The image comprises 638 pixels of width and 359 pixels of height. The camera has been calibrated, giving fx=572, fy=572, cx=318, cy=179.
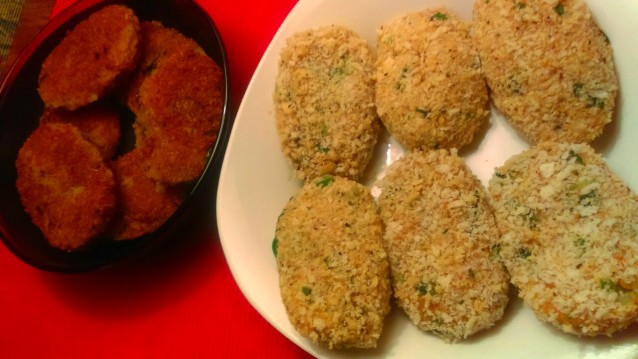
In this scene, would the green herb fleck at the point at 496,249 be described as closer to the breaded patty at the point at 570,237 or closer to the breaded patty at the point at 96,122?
the breaded patty at the point at 570,237

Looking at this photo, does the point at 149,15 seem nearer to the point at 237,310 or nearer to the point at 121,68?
the point at 121,68

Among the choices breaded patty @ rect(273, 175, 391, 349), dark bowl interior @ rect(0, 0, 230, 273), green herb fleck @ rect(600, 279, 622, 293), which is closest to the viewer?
green herb fleck @ rect(600, 279, 622, 293)

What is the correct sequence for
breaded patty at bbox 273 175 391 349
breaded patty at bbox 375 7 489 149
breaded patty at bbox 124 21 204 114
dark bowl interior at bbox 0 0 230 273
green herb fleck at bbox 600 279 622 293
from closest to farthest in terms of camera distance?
green herb fleck at bbox 600 279 622 293
breaded patty at bbox 273 175 391 349
breaded patty at bbox 375 7 489 149
dark bowl interior at bbox 0 0 230 273
breaded patty at bbox 124 21 204 114

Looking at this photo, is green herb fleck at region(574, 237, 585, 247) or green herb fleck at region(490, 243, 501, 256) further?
green herb fleck at region(490, 243, 501, 256)

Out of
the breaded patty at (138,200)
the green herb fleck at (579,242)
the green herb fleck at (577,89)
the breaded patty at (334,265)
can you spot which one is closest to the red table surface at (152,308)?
the breaded patty at (138,200)

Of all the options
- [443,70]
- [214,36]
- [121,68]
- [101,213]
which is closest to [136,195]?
[101,213]

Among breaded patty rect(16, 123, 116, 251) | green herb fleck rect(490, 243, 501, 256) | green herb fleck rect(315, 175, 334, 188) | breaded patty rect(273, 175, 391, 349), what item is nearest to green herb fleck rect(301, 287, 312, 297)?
breaded patty rect(273, 175, 391, 349)

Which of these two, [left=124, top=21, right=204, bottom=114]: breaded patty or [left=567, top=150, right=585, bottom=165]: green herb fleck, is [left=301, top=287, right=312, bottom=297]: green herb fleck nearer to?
[left=567, top=150, right=585, bottom=165]: green herb fleck
